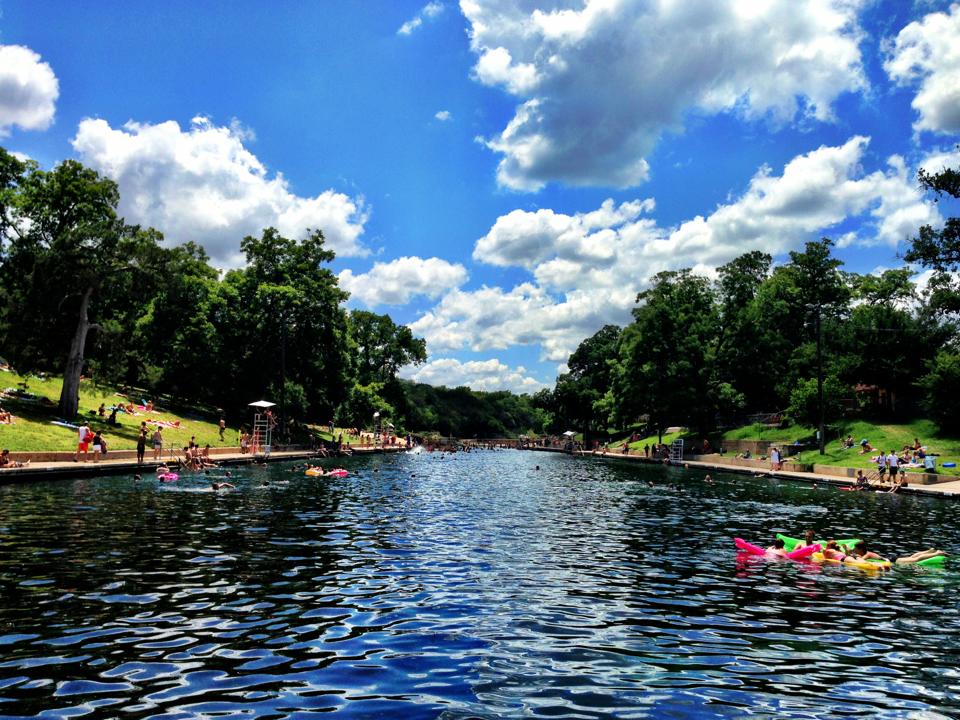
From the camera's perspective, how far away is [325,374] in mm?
70938

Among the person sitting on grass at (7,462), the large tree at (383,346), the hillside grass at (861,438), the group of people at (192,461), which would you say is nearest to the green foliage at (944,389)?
the hillside grass at (861,438)

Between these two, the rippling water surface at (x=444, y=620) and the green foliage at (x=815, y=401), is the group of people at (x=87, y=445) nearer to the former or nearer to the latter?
the rippling water surface at (x=444, y=620)

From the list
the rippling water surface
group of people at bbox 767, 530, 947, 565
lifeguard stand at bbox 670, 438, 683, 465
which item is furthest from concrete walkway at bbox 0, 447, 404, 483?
lifeguard stand at bbox 670, 438, 683, 465

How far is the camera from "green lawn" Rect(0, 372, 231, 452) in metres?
35.2

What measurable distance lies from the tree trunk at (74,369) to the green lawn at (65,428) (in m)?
0.70

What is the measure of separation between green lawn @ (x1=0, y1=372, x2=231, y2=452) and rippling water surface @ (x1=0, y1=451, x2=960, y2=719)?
14116 millimetres

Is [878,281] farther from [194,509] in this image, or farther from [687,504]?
[194,509]

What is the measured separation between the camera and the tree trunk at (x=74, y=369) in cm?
4366

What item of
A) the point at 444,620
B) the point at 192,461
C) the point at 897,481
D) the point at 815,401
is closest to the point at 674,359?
the point at 815,401

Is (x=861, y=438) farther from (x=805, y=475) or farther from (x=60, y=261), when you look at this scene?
(x=60, y=261)

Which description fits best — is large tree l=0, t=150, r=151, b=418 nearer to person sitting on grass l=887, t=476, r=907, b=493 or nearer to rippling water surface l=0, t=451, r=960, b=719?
rippling water surface l=0, t=451, r=960, b=719

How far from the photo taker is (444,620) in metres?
10.7

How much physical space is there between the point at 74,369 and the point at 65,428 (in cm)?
556

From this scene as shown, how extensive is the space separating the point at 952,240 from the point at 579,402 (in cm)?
8325
